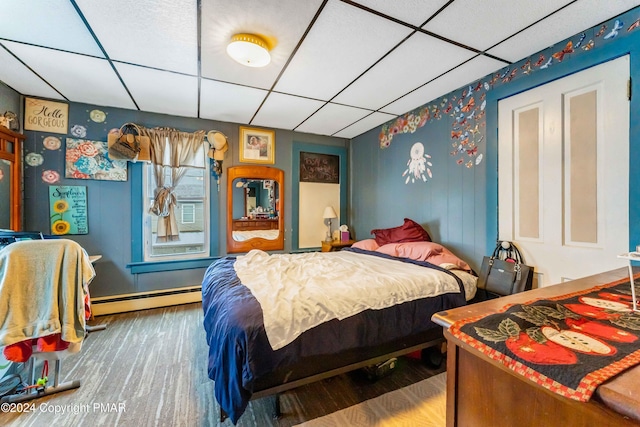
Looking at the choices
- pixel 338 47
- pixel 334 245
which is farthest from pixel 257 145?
pixel 338 47

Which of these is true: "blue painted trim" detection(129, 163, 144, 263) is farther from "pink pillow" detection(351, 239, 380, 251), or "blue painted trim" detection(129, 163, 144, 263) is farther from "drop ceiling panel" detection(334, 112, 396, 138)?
"drop ceiling panel" detection(334, 112, 396, 138)

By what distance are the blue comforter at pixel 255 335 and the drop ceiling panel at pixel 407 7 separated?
1.98 metres

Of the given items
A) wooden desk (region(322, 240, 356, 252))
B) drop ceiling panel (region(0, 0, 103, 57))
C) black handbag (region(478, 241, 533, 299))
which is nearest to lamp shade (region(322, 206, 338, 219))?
wooden desk (region(322, 240, 356, 252))

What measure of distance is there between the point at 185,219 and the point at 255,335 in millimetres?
2770

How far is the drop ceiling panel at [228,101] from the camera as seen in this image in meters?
2.68

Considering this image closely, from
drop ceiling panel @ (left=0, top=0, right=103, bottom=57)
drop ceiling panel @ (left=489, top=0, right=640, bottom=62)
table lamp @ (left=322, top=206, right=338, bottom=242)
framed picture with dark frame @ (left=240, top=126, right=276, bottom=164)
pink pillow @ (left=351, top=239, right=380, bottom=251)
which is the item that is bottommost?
pink pillow @ (left=351, top=239, right=380, bottom=251)

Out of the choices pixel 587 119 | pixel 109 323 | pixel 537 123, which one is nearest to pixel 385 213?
pixel 537 123

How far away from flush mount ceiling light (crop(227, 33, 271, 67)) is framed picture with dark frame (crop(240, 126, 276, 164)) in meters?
1.95

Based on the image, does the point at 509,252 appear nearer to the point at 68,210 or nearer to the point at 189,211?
the point at 189,211

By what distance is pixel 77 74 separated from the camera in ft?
7.85

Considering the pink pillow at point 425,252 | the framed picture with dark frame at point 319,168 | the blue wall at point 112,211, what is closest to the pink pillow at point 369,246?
the pink pillow at point 425,252

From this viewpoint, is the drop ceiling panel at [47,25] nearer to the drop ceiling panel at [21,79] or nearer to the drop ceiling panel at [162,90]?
the drop ceiling panel at [162,90]

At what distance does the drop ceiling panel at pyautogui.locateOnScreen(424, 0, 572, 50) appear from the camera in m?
1.57

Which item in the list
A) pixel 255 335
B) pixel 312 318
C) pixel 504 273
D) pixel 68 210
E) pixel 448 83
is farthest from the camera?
pixel 68 210
